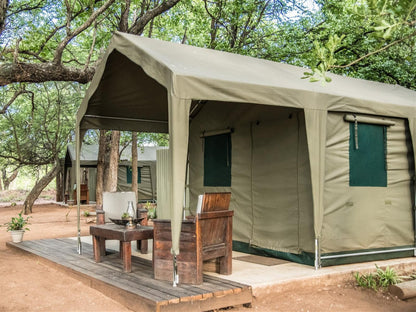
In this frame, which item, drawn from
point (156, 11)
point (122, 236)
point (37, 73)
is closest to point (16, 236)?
point (37, 73)

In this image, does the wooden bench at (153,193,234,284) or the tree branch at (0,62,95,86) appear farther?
the tree branch at (0,62,95,86)

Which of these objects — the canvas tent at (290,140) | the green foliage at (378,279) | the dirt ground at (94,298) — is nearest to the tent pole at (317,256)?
the canvas tent at (290,140)

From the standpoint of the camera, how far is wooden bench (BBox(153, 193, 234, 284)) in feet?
12.9

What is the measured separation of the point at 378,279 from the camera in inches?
Result: 184

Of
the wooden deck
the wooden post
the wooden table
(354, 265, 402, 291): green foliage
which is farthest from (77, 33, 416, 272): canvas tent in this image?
the wooden post

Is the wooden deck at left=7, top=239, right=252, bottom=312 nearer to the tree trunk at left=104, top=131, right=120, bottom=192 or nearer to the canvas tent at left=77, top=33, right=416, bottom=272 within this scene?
the canvas tent at left=77, top=33, right=416, bottom=272

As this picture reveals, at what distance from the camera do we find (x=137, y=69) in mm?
5051

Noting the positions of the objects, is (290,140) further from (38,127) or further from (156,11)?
(38,127)

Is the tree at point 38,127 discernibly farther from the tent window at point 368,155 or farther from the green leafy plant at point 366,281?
the green leafy plant at point 366,281

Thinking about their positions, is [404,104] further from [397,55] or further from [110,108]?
[397,55]

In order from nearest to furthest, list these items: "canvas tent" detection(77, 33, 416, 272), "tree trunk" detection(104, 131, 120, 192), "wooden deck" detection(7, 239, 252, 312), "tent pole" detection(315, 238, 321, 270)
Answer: "wooden deck" detection(7, 239, 252, 312) → "canvas tent" detection(77, 33, 416, 272) → "tent pole" detection(315, 238, 321, 270) → "tree trunk" detection(104, 131, 120, 192)

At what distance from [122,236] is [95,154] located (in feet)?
42.2

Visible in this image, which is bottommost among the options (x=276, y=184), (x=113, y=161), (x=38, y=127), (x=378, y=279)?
(x=378, y=279)

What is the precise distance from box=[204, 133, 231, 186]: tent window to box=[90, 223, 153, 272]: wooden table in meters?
1.62
